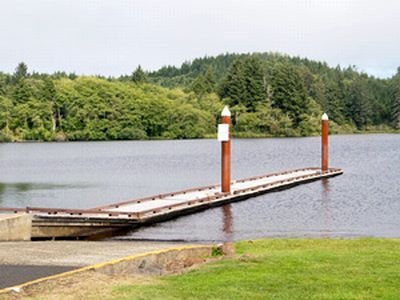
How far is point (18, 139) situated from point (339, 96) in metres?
70.4

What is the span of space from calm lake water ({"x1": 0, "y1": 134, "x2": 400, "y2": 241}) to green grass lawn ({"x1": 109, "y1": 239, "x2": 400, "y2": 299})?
33.6ft

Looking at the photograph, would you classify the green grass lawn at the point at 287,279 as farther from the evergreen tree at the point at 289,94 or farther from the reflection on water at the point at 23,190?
the evergreen tree at the point at 289,94

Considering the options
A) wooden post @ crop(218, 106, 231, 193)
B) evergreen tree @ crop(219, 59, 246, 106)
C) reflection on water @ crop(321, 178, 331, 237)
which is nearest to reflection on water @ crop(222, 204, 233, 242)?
wooden post @ crop(218, 106, 231, 193)

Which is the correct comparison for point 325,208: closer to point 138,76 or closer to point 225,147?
point 225,147

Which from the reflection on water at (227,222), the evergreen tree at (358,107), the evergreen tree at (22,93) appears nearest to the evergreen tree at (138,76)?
the evergreen tree at (22,93)

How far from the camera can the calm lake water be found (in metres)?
22.4

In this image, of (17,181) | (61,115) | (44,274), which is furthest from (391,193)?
(61,115)

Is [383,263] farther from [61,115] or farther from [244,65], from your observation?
[244,65]

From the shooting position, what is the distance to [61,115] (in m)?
112

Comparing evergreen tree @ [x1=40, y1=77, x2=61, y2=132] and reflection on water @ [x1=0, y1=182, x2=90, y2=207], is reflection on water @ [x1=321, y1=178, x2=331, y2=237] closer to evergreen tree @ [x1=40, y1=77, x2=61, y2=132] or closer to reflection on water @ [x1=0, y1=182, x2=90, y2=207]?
reflection on water @ [x1=0, y1=182, x2=90, y2=207]

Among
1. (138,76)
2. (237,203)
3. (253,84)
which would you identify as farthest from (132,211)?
(138,76)

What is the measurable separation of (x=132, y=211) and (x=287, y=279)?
14784 millimetres

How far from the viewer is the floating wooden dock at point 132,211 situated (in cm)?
1891

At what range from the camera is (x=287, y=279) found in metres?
8.80
